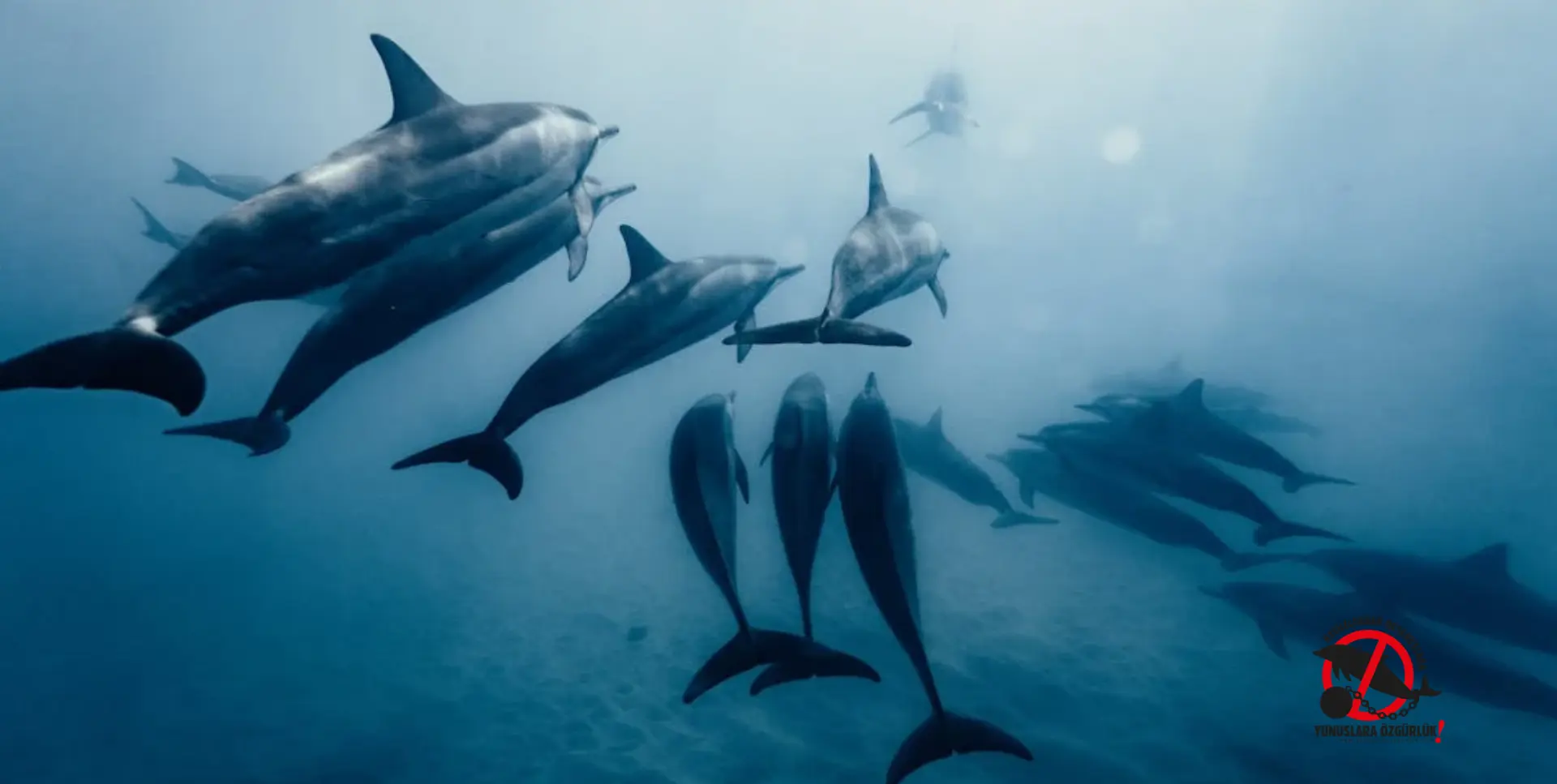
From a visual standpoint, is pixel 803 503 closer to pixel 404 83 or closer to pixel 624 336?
pixel 624 336

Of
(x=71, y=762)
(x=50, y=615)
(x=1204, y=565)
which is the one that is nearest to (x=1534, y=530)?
(x=1204, y=565)

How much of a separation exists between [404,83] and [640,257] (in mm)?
1765

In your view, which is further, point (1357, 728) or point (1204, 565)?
point (1204, 565)

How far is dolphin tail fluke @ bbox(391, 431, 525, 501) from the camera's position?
15.7ft

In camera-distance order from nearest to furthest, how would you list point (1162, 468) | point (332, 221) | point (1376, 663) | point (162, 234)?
point (332, 221), point (1162, 468), point (1376, 663), point (162, 234)

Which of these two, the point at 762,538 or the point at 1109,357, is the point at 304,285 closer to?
the point at 762,538

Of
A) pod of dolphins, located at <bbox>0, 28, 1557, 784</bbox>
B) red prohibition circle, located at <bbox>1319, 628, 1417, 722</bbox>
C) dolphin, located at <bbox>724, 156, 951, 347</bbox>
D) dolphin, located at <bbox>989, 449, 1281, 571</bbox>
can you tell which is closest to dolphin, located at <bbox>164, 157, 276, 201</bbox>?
pod of dolphins, located at <bbox>0, 28, 1557, 784</bbox>

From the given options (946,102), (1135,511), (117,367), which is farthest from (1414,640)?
(946,102)

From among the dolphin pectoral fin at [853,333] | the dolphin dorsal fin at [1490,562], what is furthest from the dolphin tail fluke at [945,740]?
the dolphin dorsal fin at [1490,562]

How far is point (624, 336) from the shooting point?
5000 mm

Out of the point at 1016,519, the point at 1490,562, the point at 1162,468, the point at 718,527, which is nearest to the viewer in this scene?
the point at 718,527

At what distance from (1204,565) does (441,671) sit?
1441 centimetres

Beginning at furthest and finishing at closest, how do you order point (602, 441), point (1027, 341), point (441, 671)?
point (1027, 341) < point (602, 441) < point (441, 671)

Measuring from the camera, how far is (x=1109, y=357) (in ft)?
129
